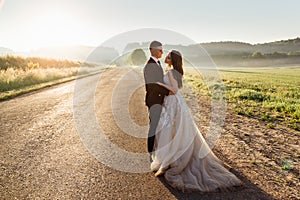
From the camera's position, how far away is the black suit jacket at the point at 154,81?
14.4ft

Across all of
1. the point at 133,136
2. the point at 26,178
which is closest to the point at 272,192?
the point at 133,136

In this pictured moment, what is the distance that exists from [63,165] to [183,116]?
7.86ft

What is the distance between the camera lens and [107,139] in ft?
18.8

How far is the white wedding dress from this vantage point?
356 cm

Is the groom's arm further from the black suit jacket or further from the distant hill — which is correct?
the distant hill

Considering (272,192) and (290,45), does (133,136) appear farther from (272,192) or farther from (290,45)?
(290,45)

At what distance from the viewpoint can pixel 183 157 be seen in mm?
3988

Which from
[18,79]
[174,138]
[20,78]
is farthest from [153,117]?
[20,78]

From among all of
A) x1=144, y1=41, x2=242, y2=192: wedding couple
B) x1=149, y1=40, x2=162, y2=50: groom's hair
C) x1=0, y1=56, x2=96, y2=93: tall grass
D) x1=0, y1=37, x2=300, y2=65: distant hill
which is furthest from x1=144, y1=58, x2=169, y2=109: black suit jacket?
x1=0, y1=37, x2=300, y2=65: distant hill

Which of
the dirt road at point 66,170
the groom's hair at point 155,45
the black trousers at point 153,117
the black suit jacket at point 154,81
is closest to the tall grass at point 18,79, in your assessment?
the dirt road at point 66,170

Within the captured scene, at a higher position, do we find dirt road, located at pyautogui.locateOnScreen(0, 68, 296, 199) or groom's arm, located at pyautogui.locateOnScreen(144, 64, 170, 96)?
groom's arm, located at pyautogui.locateOnScreen(144, 64, 170, 96)

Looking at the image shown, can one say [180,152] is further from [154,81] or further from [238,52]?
[238,52]

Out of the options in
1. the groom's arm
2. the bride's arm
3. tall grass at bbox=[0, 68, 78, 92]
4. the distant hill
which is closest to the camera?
the bride's arm

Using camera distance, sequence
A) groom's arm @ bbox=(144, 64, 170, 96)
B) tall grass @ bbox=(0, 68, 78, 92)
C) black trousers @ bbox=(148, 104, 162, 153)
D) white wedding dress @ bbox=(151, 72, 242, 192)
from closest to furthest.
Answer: white wedding dress @ bbox=(151, 72, 242, 192)
groom's arm @ bbox=(144, 64, 170, 96)
black trousers @ bbox=(148, 104, 162, 153)
tall grass @ bbox=(0, 68, 78, 92)
